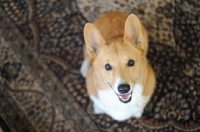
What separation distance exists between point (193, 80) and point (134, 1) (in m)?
0.88

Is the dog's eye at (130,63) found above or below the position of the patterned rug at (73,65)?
Result: above

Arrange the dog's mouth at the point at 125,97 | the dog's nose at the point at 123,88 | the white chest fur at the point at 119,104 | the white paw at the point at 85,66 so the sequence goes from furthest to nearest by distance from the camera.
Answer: the white paw at the point at 85,66 → the white chest fur at the point at 119,104 → the dog's mouth at the point at 125,97 → the dog's nose at the point at 123,88

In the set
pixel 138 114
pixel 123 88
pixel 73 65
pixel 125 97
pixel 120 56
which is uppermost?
pixel 120 56

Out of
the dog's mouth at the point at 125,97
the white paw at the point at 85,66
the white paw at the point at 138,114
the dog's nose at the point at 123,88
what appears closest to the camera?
the dog's nose at the point at 123,88

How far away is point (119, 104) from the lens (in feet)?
6.28

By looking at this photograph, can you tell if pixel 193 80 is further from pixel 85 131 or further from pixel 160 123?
pixel 85 131

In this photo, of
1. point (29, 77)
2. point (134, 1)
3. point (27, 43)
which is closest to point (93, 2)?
point (134, 1)

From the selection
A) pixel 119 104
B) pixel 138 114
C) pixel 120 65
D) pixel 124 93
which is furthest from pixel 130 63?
pixel 138 114

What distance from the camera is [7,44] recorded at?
98.8 inches

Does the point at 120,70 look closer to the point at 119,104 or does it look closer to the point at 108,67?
the point at 108,67

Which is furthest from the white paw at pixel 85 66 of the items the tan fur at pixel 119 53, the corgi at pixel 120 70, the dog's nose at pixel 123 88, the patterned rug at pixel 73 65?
the dog's nose at pixel 123 88

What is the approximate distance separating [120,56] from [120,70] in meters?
0.08

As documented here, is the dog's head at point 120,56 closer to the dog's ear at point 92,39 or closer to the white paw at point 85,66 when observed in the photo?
the dog's ear at point 92,39

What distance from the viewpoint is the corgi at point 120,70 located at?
66.0 inches
